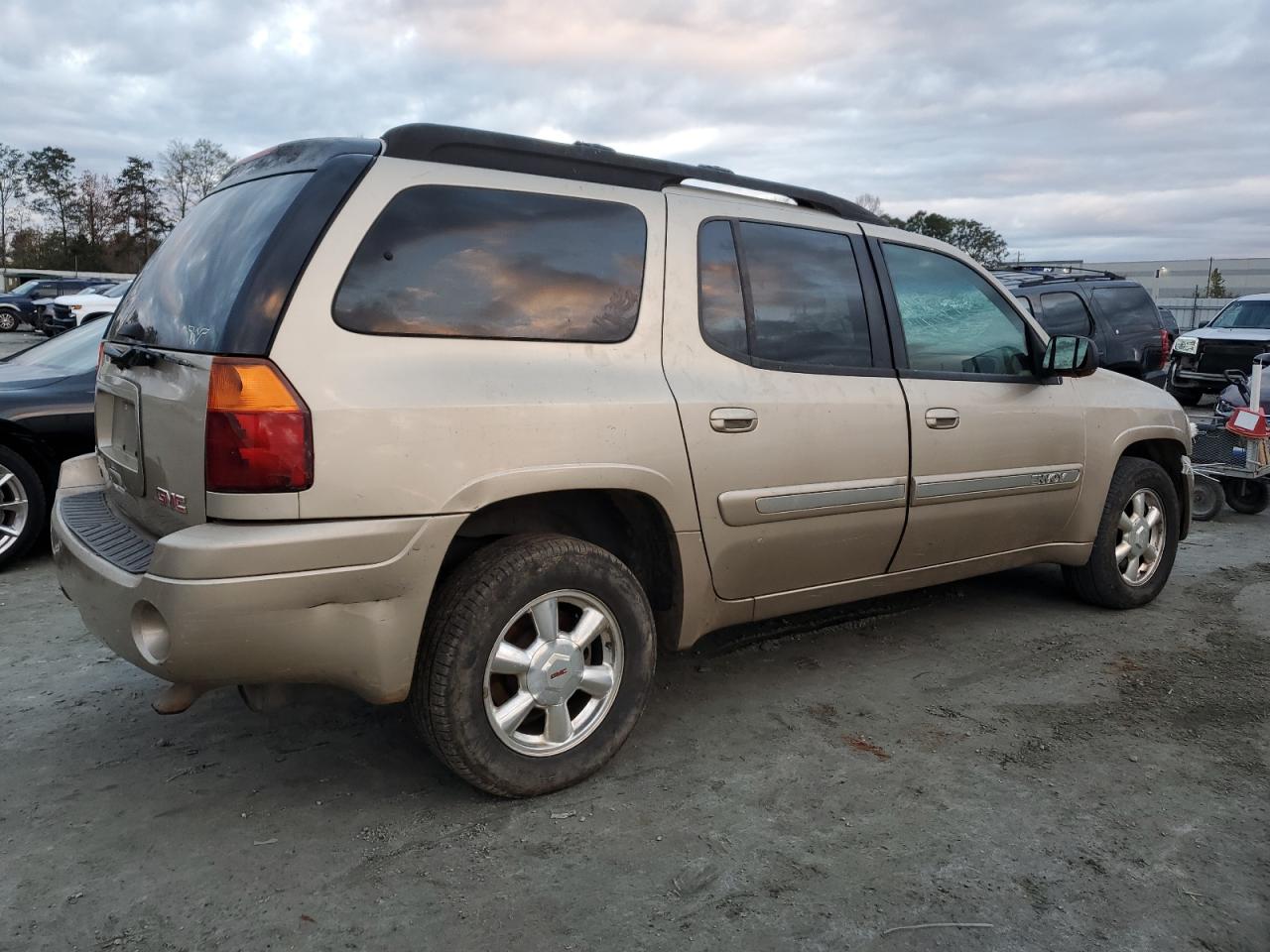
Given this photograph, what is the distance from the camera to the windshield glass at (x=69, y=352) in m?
5.95

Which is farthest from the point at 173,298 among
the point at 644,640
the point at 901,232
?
the point at 901,232

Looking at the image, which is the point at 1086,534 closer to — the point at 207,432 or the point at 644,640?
the point at 644,640

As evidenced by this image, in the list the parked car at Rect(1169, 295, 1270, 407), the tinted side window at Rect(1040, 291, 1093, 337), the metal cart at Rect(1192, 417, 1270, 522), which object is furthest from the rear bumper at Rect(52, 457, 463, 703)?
the parked car at Rect(1169, 295, 1270, 407)

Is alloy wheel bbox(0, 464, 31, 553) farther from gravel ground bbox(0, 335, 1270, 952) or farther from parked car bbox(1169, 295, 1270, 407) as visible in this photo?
parked car bbox(1169, 295, 1270, 407)

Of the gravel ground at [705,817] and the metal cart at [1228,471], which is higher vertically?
the metal cart at [1228,471]

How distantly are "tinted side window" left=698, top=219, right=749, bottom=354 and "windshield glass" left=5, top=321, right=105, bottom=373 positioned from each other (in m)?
4.09

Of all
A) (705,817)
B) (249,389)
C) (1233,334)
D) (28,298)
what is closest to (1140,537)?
(705,817)

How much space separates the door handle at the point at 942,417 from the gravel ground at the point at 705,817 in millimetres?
1025

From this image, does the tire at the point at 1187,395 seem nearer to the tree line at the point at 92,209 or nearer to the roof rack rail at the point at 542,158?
the roof rack rail at the point at 542,158

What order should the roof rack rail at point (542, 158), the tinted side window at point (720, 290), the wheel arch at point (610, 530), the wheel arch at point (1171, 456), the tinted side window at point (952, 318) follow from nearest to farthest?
the roof rack rail at point (542, 158) < the wheel arch at point (610, 530) < the tinted side window at point (720, 290) < the tinted side window at point (952, 318) < the wheel arch at point (1171, 456)

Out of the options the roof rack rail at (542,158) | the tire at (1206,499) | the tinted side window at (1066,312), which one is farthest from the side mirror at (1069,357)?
the tinted side window at (1066,312)

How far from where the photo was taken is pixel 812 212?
12.9ft

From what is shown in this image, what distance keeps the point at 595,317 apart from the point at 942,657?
2.29 m

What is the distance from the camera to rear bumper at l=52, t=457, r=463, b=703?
2480mm
